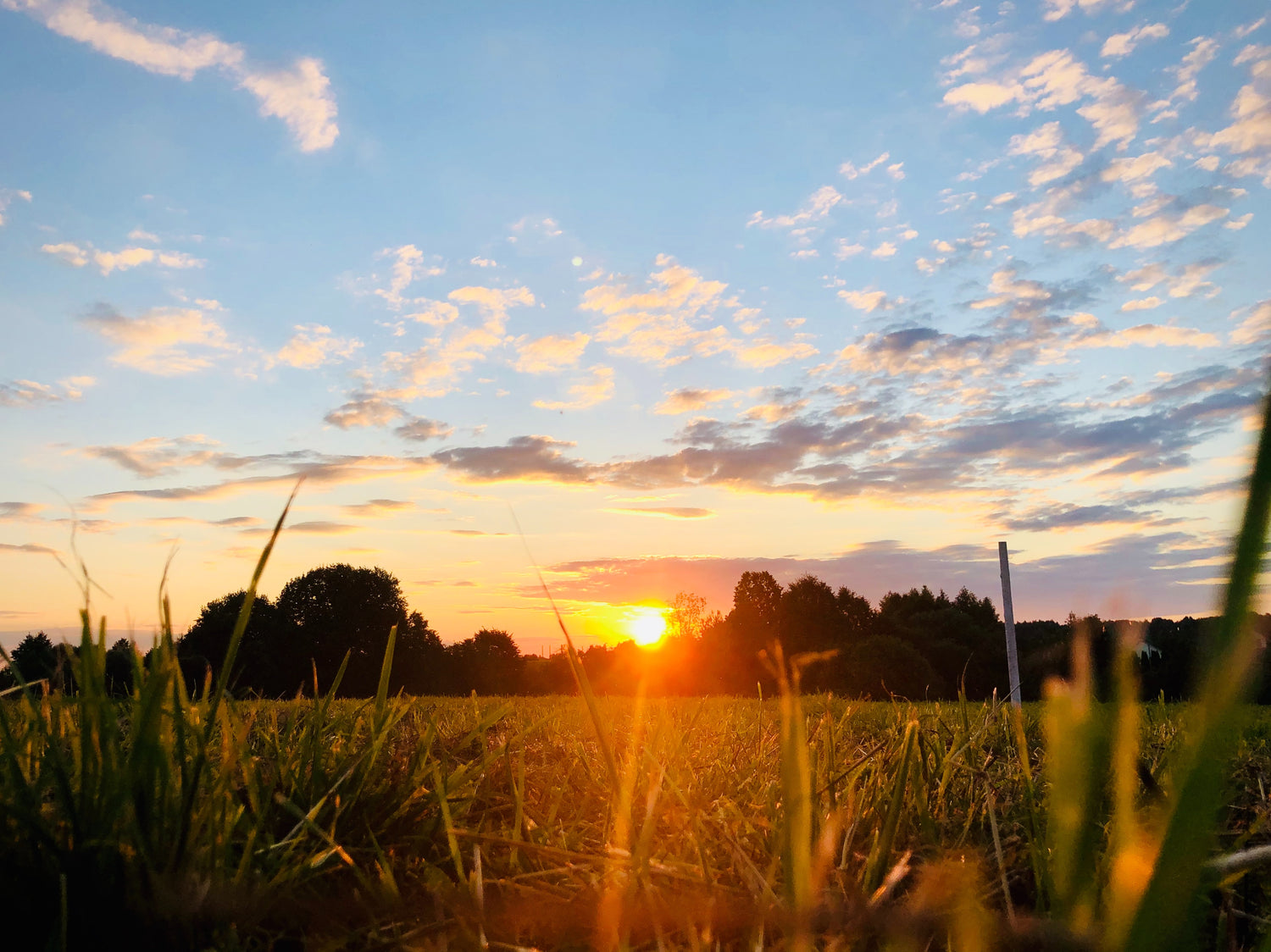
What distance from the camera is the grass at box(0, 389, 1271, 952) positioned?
0.40 meters

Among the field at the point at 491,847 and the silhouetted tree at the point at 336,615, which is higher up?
the silhouetted tree at the point at 336,615

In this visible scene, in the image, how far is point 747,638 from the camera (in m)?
33.7

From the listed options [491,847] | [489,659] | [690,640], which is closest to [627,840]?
[491,847]

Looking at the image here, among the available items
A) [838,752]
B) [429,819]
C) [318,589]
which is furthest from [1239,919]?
[318,589]

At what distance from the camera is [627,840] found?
1613mm

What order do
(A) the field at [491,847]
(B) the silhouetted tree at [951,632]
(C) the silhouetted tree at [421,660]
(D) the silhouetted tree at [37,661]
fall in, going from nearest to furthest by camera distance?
(A) the field at [491,847] → (D) the silhouetted tree at [37,661] → (B) the silhouetted tree at [951,632] → (C) the silhouetted tree at [421,660]

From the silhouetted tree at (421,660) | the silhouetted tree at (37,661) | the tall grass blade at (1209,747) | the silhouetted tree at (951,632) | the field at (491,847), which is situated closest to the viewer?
the tall grass blade at (1209,747)

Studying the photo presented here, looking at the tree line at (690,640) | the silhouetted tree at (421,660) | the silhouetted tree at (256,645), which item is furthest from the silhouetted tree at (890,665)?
the silhouetted tree at (256,645)

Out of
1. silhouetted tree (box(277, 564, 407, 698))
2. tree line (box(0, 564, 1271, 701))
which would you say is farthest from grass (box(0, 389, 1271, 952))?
silhouetted tree (box(277, 564, 407, 698))

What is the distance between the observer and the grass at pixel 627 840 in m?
0.40

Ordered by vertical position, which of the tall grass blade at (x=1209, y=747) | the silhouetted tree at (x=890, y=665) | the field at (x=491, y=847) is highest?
the tall grass blade at (x=1209, y=747)

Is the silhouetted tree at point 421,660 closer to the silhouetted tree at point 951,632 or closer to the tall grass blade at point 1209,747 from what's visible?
the silhouetted tree at point 951,632

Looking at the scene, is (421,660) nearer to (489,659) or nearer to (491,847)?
(489,659)

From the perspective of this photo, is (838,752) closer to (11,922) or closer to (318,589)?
(11,922)
